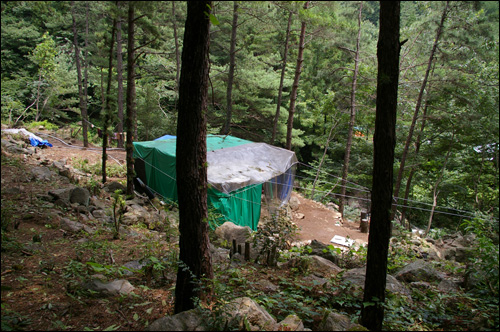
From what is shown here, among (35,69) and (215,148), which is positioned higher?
(35,69)

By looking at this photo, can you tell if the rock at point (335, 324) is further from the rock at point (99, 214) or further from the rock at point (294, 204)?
the rock at point (294, 204)

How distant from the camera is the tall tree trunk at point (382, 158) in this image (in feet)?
9.27

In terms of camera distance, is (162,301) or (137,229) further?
(137,229)

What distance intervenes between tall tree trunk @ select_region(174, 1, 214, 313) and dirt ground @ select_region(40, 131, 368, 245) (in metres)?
6.76

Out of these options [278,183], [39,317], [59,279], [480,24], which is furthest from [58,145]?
[480,24]

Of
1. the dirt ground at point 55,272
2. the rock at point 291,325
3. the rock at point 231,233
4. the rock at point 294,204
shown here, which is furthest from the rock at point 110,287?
the rock at point 294,204

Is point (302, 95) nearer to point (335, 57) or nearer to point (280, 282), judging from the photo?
point (335, 57)

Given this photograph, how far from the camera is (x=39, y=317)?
269 cm

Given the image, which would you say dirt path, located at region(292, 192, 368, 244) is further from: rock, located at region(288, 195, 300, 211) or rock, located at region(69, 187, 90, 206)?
rock, located at region(69, 187, 90, 206)

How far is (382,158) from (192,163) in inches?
72.1

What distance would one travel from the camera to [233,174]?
353 inches

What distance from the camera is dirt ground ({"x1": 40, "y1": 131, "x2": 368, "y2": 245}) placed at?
10383mm

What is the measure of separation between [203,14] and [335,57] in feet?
67.1

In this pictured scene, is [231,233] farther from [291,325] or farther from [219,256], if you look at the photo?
[291,325]
